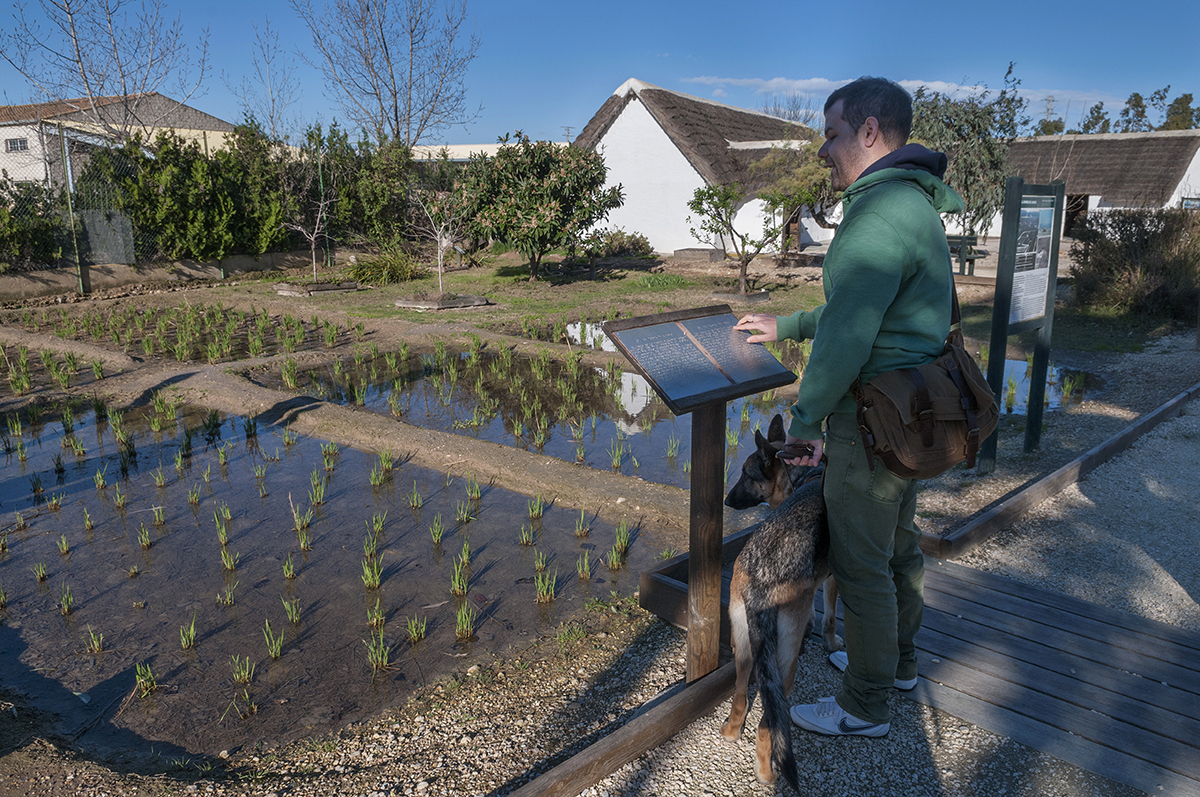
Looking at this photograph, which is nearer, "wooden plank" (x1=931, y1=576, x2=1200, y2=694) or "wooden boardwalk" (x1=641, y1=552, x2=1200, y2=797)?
"wooden boardwalk" (x1=641, y1=552, x2=1200, y2=797)

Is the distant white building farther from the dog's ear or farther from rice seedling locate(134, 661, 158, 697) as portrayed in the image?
rice seedling locate(134, 661, 158, 697)

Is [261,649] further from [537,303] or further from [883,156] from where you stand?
[537,303]

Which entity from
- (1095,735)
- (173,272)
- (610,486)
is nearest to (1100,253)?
(610,486)

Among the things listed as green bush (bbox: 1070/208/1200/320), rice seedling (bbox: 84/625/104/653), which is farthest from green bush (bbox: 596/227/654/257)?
rice seedling (bbox: 84/625/104/653)

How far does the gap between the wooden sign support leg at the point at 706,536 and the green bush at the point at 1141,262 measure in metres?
12.6

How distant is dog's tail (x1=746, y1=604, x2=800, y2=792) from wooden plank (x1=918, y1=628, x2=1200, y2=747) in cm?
102

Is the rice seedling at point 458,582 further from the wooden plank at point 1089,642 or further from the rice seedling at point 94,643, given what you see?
the wooden plank at point 1089,642

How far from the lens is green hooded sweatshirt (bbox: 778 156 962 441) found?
6.56 feet

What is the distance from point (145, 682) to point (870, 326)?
3116mm

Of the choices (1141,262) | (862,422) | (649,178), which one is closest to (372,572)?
(862,422)

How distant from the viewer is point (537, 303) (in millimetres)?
13508

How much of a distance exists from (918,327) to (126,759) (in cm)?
305

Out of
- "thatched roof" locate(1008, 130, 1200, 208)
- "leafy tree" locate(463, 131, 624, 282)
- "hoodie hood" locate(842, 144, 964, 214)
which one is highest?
"thatched roof" locate(1008, 130, 1200, 208)

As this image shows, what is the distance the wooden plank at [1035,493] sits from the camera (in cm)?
388
